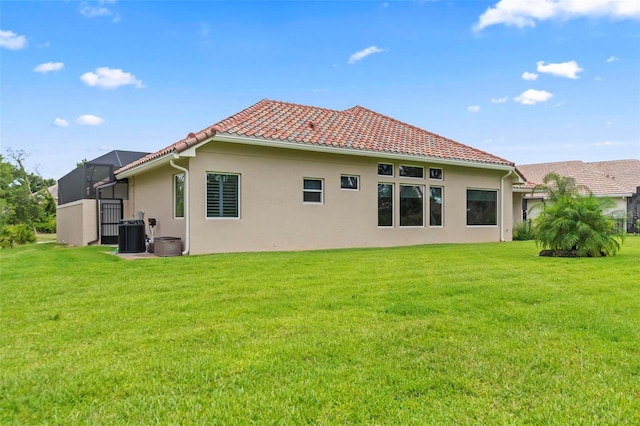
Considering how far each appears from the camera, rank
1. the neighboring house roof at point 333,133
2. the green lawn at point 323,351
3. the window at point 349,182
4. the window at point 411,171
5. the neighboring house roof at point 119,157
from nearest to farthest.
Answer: the green lawn at point 323,351, the neighboring house roof at point 333,133, the window at point 349,182, the window at point 411,171, the neighboring house roof at point 119,157

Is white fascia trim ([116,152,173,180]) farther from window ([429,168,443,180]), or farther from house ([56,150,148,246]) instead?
window ([429,168,443,180])

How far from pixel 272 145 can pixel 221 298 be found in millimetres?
6697

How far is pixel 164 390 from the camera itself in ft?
8.72

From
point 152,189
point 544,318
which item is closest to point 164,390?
point 544,318

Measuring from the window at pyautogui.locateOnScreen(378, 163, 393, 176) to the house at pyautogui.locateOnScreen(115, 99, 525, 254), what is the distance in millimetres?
35

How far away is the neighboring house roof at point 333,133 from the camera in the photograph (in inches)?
445

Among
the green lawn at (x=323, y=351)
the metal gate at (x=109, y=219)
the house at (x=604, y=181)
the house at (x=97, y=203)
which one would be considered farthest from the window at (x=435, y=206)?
the metal gate at (x=109, y=219)

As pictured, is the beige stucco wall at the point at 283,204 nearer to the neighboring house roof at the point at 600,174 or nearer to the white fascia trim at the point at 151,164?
the white fascia trim at the point at 151,164

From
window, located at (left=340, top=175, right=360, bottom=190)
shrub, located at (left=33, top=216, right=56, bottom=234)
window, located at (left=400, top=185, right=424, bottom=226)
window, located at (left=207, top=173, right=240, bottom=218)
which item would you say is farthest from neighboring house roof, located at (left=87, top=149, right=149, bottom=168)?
shrub, located at (left=33, top=216, right=56, bottom=234)

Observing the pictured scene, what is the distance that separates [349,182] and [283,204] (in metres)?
2.36

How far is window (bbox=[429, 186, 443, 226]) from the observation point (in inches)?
584

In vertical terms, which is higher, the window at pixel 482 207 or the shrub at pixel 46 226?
the window at pixel 482 207

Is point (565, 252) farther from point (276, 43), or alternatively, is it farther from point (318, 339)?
point (276, 43)

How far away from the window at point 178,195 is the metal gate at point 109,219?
17.3 feet
